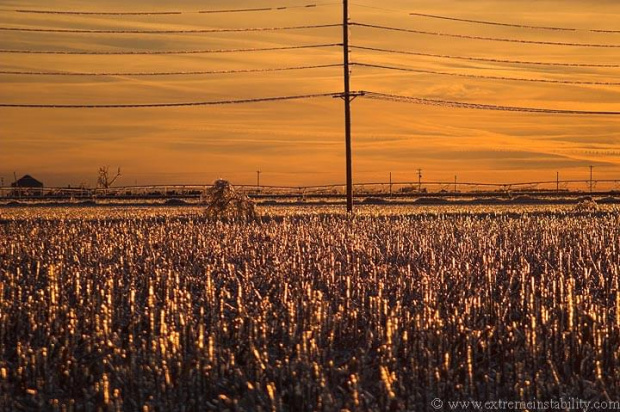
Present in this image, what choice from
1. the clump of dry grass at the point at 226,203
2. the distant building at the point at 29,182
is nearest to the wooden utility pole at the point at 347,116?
the clump of dry grass at the point at 226,203

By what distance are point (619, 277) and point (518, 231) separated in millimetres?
10063

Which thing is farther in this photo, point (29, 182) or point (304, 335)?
point (29, 182)

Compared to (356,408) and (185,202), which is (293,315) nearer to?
(356,408)

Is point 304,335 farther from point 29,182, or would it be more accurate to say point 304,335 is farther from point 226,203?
point 29,182

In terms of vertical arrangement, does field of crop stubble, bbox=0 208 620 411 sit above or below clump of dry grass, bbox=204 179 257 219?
below

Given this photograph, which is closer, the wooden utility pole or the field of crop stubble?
the field of crop stubble

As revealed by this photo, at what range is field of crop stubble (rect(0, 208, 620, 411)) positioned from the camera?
823 cm

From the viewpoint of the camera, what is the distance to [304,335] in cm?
932

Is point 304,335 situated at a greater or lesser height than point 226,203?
lesser

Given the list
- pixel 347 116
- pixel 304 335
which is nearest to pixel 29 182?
pixel 347 116

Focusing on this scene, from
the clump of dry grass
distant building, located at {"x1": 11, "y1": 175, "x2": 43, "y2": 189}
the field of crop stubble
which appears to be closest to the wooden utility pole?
the clump of dry grass

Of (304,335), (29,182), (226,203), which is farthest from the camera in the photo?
(29,182)

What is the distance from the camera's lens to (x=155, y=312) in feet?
38.0

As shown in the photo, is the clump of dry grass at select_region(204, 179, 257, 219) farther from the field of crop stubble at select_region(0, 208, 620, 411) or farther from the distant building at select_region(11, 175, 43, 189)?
the distant building at select_region(11, 175, 43, 189)
